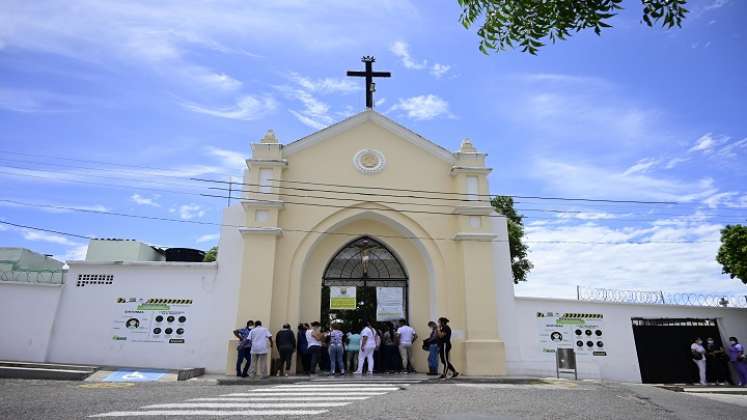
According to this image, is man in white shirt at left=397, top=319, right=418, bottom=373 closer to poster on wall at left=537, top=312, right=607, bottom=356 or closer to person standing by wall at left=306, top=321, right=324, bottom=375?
person standing by wall at left=306, top=321, right=324, bottom=375

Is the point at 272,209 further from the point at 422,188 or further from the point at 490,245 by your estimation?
the point at 490,245

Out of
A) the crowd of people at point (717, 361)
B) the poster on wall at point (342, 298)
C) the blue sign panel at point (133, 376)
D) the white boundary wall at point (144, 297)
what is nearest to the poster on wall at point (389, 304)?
the poster on wall at point (342, 298)

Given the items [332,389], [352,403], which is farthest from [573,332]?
[352,403]

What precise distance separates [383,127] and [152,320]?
891 cm

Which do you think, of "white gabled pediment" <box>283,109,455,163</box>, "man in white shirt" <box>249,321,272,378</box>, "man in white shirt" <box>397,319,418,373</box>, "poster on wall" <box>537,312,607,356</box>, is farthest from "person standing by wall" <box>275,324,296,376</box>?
"poster on wall" <box>537,312,607,356</box>

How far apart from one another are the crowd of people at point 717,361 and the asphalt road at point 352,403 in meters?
5.26

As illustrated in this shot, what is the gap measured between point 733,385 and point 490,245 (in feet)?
25.2

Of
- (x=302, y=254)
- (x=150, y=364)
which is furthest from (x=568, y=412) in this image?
(x=150, y=364)

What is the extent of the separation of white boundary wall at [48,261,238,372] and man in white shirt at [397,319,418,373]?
4.64m

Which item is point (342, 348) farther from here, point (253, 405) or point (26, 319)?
point (26, 319)

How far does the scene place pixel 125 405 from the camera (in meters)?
6.56

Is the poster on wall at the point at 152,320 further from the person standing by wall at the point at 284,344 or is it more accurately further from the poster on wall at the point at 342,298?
the poster on wall at the point at 342,298

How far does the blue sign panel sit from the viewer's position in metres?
11.0

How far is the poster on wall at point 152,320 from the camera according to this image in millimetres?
12844
